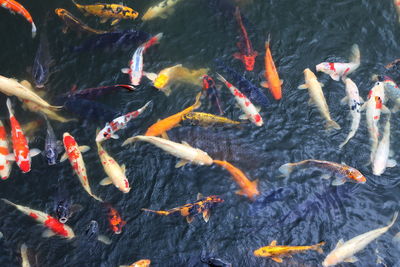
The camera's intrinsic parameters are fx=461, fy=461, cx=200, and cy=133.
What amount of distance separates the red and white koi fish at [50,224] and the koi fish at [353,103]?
3.34 meters

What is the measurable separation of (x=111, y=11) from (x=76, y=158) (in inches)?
88.8

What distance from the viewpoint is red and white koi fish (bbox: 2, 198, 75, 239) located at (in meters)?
5.17

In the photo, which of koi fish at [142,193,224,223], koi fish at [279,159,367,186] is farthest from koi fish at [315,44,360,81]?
koi fish at [142,193,224,223]

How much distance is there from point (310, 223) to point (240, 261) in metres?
0.90

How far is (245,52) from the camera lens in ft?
20.3

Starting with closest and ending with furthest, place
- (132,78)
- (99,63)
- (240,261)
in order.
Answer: (240,261) < (132,78) < (99,63)

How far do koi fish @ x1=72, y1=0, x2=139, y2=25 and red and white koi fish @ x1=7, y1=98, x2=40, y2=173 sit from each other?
189 cm

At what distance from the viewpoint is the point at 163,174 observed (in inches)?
220

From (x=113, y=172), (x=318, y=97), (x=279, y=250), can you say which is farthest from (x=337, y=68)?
(x=113, y=172)

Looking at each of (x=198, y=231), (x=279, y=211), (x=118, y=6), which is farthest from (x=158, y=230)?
(x=118, y=6)

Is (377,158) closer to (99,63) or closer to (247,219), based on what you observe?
(247,219)

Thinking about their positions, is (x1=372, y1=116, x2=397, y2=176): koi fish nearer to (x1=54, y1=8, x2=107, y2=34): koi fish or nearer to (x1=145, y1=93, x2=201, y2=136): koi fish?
(x1=145, y1=93, x2=201, y2=136): koi fish

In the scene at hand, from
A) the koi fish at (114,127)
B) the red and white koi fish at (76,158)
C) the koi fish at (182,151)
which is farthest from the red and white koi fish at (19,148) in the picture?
the koi fish at (182,151)

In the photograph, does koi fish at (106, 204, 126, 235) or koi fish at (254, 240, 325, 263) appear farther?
koi fish at (106, 204, 126, 235)
